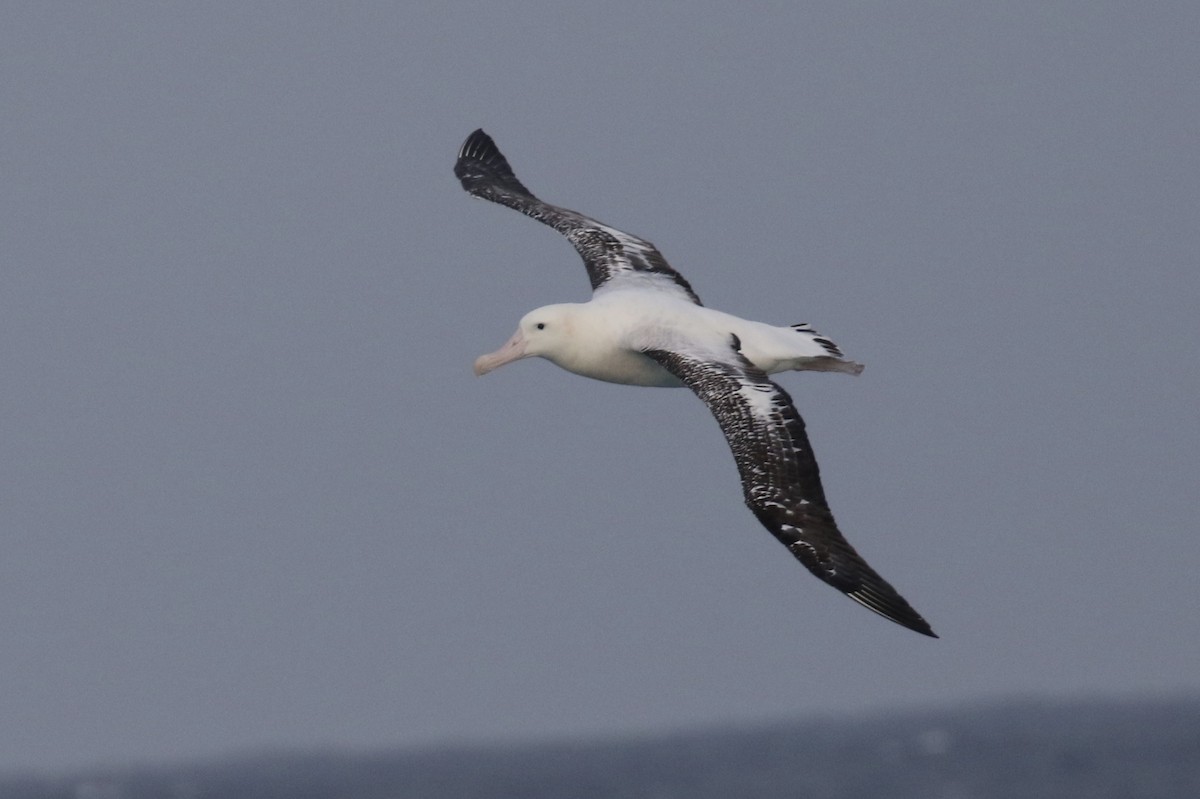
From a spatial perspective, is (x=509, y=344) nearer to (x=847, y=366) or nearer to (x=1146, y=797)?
(x=847, y=366)

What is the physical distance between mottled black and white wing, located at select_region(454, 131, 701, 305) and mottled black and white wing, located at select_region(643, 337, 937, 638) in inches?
106

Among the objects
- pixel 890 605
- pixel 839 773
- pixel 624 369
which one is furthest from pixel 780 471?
pixel 839 773

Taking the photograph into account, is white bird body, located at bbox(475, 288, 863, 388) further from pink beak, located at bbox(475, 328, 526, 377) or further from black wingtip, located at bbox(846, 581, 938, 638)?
black wingtip, located at bbox(846, 581, 938, 638)

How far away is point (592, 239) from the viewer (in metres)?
20.6

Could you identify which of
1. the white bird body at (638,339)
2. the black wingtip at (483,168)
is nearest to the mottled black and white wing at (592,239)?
the black wingtip at (483,168)

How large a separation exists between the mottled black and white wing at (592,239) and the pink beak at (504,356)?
1416 mm

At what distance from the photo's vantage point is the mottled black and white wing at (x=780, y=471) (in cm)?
1409

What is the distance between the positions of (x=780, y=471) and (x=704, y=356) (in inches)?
77.4

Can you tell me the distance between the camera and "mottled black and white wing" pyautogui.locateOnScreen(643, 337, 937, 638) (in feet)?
46.2

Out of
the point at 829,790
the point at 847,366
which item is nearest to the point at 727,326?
the point at 847,366

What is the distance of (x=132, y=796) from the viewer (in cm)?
12638

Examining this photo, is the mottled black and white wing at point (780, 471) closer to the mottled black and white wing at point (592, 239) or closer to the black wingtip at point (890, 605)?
the black wingtip at point (890, 605)

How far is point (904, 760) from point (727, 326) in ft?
339

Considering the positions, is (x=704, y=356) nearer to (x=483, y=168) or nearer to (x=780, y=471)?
(x=780, y=471)
